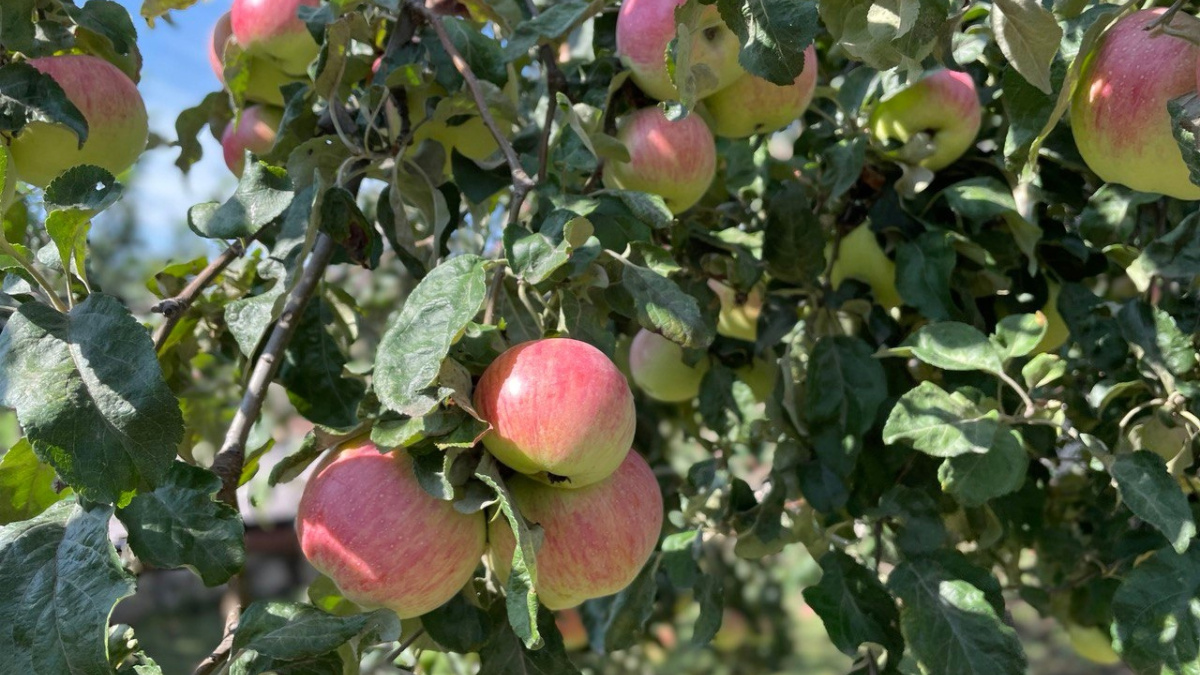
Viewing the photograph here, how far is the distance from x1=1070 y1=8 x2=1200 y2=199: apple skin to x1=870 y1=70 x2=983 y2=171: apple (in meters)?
0.28

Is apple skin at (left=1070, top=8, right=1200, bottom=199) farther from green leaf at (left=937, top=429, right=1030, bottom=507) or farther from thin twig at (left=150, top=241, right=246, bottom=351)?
thin twig at (left=150, top=241, right=246, bottom=351)

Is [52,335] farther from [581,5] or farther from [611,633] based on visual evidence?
[611,633]

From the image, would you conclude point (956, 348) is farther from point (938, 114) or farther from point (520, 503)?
point (520, 503)

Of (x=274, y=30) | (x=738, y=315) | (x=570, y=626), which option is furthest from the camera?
(x=570, y=626)

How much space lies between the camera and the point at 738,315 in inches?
54.3

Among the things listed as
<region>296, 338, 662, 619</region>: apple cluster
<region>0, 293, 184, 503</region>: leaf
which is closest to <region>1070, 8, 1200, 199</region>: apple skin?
<region>296, 338, 662, 619</region>: apple cluster

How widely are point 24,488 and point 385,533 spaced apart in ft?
1.08

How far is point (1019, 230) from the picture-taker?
110 centimetres

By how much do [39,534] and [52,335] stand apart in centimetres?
16

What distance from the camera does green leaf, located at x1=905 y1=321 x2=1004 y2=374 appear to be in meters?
1.00

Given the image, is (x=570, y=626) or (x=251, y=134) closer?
(x=251, y=134)

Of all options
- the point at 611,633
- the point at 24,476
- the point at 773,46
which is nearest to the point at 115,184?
the point at 24,476

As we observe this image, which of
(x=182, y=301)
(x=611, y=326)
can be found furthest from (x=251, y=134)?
(x=611, y=326)

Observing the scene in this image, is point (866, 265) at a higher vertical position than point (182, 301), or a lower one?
lower
